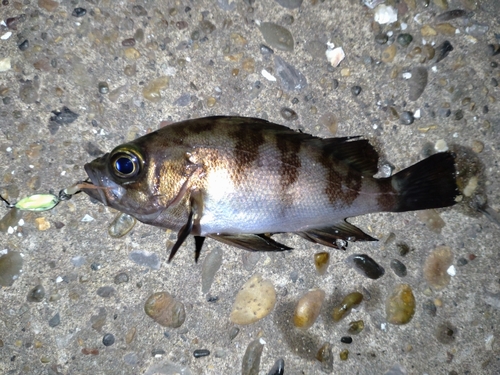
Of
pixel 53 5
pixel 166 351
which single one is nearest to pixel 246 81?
pixel 53 5

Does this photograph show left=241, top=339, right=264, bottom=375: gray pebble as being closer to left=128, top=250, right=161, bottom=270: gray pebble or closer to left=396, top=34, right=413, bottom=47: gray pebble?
left=128, top=250, right=161, bottom=270: gray pebble

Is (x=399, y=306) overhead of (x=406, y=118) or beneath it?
beneath

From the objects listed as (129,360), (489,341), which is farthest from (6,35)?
(489,341)

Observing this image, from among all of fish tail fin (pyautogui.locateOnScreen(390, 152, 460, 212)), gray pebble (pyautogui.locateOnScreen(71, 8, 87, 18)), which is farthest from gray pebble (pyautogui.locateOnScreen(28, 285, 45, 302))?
fish tail fin (pyautogui.locateOnScreen(390, 152, 460, 212))

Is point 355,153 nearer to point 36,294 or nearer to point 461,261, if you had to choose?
point 461,261

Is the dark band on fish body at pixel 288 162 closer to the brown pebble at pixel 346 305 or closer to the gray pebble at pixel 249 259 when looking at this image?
the gray pebble at pixel 249 259

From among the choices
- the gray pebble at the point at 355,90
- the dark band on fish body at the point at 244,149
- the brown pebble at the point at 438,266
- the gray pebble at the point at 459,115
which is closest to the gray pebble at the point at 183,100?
the dark band on fish body at the point at 244,149
